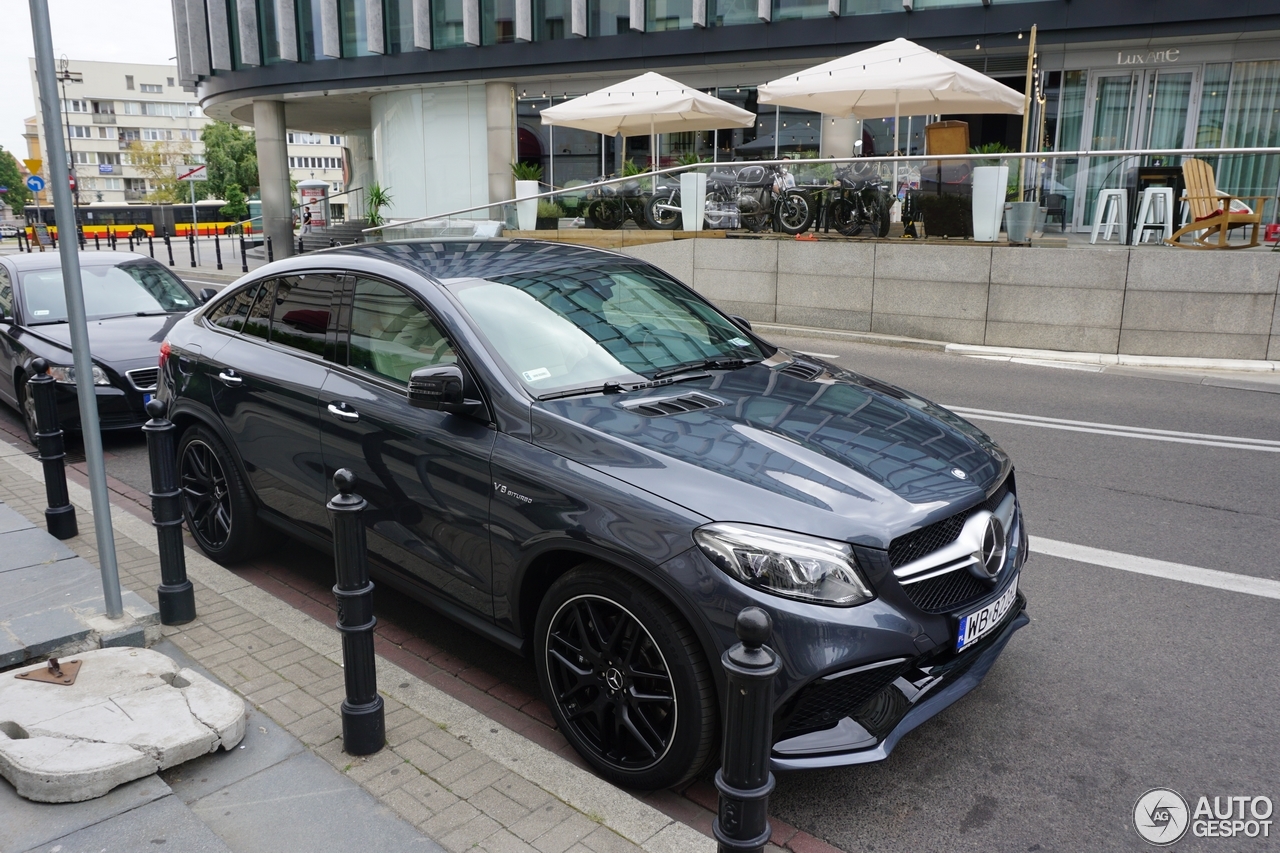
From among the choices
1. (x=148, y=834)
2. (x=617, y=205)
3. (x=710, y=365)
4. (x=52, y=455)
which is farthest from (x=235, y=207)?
(x=148, y=834)

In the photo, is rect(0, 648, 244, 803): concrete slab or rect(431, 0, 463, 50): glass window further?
rect(431, 0, 463, 50): glass window

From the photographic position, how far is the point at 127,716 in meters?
3.54

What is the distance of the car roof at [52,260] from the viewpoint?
9.47 metres

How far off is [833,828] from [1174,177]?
37.6 feet

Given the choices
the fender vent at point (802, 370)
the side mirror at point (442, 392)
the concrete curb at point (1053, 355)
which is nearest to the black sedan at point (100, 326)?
the side mirror at point (442, 392)

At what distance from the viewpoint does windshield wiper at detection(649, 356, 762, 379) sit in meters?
4.19

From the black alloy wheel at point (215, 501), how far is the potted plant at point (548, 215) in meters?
12.7

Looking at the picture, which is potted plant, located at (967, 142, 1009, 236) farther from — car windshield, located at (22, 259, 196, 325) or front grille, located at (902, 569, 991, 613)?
front grille, located at (902, 569, 991, 613)

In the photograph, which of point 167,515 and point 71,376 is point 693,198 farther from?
point 167,515

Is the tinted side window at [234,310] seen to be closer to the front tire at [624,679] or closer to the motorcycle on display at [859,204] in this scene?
the front tire at [624,679]

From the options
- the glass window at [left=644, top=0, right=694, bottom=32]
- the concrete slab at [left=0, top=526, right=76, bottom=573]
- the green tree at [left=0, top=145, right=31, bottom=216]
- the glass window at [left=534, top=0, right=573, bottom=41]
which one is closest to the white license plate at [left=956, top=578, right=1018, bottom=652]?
the concrete slab at [left=0, top=526, right=76, bottom=573]

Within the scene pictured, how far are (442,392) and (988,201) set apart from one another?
1088 cm

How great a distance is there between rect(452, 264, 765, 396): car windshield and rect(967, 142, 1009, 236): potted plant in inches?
357

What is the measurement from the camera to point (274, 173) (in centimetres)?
3403
